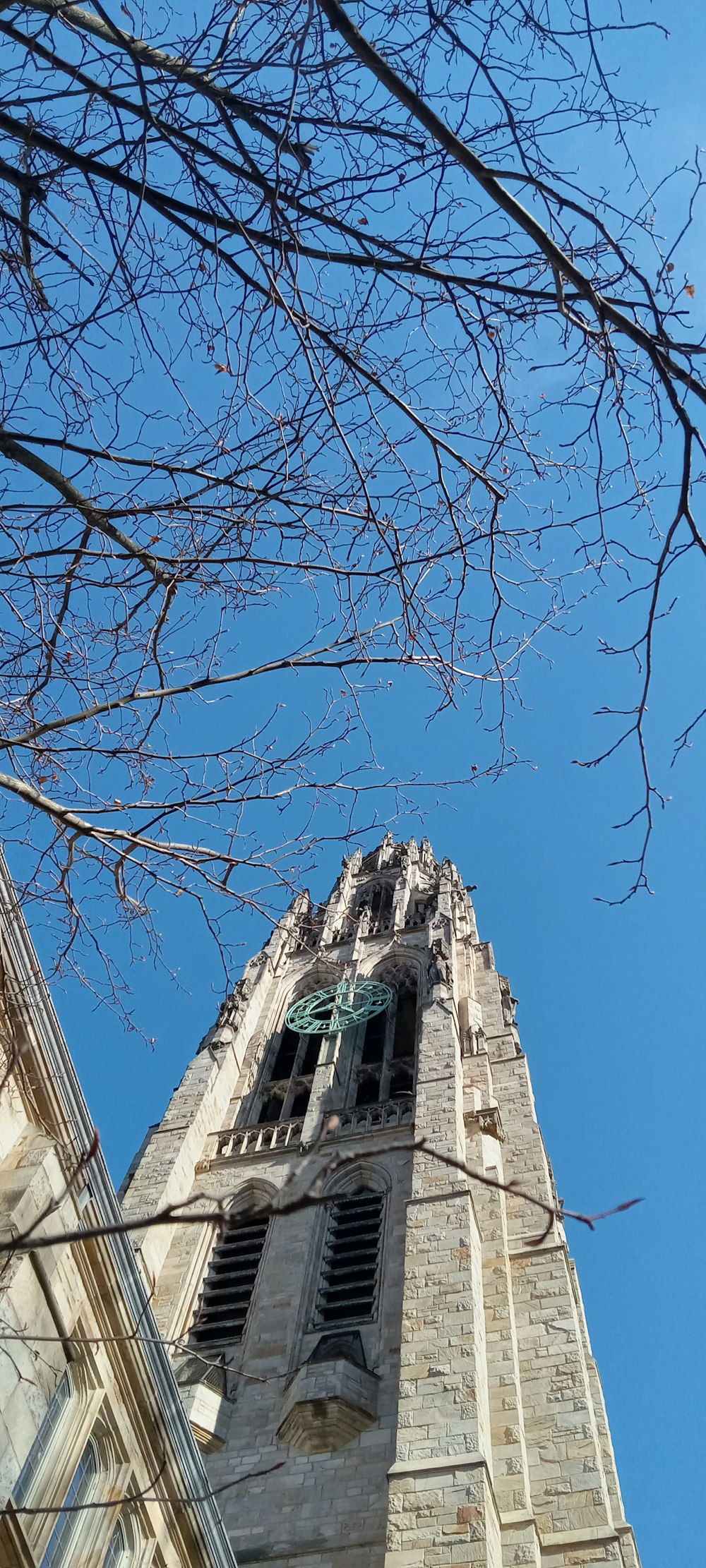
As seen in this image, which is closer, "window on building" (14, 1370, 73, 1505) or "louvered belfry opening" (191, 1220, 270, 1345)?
"window on building" (14, 1370, 73, 1505)

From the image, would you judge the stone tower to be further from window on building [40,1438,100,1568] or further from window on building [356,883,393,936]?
window on building [356,883,393,936]

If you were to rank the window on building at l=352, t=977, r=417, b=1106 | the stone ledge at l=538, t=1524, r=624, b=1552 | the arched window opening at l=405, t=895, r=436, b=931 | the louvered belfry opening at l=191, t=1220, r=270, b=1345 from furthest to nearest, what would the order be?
the arched window opening at l=405, t=895, r=436, b=931 → the window on building at l=352, t=977, r=417, b=1106 → the louvered belfry opening at l=191, t=1220, r=270, b=1345 → the stone ledge at l=538, t=1524, r=624, b=1552

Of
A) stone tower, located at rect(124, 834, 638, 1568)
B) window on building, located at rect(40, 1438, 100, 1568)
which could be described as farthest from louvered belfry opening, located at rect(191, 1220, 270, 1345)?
window on building, located at rect(40, 1438, 100, 1568)

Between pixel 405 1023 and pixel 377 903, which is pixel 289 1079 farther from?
pixel 377 903

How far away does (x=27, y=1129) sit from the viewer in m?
8.27

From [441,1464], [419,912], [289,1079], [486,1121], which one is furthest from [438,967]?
[441,1464]

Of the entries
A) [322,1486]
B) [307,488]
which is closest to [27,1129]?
[307,488]

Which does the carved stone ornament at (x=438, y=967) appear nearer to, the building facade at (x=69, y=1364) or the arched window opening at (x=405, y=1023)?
the arched window opening at (x=405, y=1023)

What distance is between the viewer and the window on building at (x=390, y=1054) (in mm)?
27312

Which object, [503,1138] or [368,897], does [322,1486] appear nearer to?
[503,1138]

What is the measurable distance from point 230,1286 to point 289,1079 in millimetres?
7707

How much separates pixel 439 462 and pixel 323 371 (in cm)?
76

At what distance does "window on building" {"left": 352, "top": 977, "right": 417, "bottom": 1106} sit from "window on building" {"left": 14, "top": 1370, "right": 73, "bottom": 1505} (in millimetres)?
17584

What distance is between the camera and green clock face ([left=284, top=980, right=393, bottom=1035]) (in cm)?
2948
